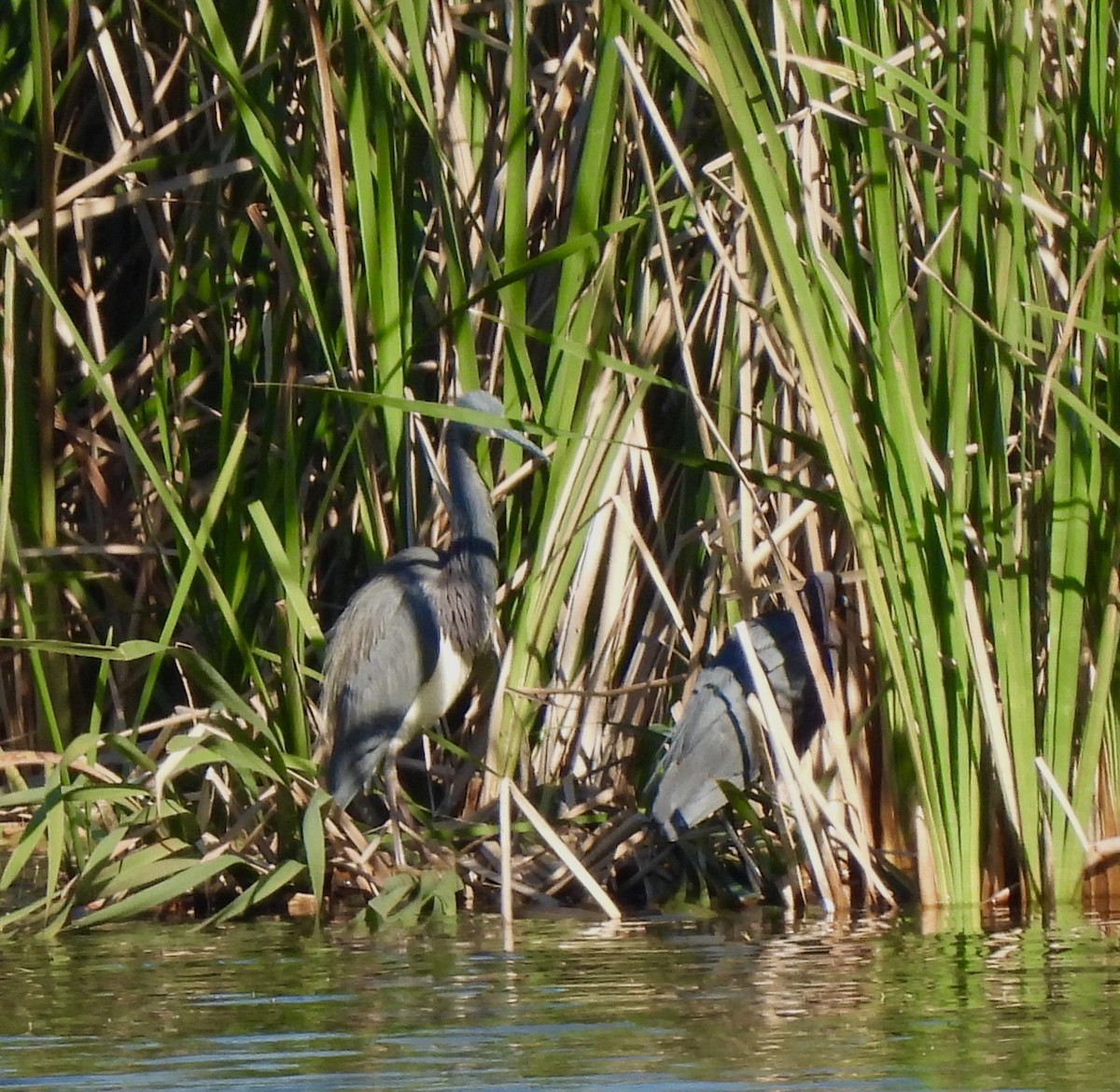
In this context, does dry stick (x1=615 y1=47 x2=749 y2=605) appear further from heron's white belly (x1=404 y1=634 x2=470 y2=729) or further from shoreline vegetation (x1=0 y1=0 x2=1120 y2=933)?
heron's white belly (x1=404 y1=634 x2=470 y2=729)

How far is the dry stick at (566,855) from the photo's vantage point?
4473mm

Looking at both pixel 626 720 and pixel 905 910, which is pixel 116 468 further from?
pixel 905 910

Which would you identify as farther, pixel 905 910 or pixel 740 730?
pixel 740 730

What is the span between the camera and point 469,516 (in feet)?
17.1

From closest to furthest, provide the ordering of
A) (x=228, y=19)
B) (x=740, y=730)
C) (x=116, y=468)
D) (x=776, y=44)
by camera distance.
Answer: (x=776, y=44), (x=740, y=730), (x=228, y=19), (x=116, y=468)

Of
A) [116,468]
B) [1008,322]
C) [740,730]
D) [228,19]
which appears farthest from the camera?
[116,468]

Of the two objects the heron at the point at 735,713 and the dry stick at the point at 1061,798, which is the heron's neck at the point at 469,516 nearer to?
the heron at the point at 735,713

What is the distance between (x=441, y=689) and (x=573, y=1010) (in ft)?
7.26

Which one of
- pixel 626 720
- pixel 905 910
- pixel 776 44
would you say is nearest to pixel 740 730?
pixel 626 720

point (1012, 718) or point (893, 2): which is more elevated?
point (893, 2)

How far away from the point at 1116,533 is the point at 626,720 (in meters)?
1.45

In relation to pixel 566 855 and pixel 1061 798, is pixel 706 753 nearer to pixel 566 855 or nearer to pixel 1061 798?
pixel 566 855

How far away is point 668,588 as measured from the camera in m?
5.05

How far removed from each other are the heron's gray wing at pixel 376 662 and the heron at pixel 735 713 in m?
0.88
